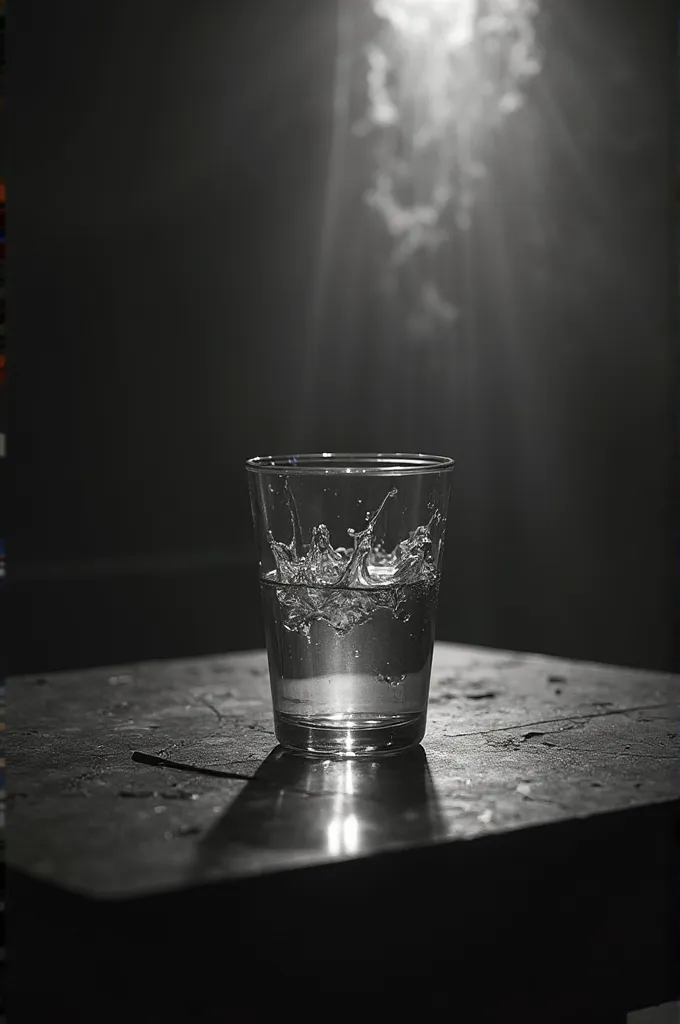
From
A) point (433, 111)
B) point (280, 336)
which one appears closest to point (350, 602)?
point (280, 336)

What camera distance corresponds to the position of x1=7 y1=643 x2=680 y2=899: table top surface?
0.54 m

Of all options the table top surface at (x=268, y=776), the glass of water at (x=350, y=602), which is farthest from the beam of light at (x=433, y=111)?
the glass of water at (x=350, y=602)

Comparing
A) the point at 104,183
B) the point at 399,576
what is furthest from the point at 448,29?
the point at 399,576

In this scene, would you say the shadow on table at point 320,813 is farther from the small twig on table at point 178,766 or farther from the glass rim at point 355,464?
the glass rim at point 355,464

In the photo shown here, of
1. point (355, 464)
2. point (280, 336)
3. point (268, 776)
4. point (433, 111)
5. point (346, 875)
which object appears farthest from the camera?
point (433, 111)

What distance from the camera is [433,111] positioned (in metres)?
2.52

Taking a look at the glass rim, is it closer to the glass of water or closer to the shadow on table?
the glass of water

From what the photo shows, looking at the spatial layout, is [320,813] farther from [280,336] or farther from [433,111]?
[433,111]

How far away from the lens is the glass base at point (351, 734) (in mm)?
708

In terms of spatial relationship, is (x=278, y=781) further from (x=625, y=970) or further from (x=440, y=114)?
(x=440, y=114)

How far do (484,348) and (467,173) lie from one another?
0.34 metres

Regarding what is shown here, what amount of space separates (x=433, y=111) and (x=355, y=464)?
74.0 inches

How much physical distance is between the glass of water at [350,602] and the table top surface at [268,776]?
0.02 meters

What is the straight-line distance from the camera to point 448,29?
8.38 feet
